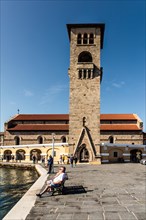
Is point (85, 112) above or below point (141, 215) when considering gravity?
above

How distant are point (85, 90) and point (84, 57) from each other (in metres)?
6.52

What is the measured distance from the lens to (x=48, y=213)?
7.25 m

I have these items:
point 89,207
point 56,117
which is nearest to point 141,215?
point 89,207

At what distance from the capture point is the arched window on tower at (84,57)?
38.5 metres

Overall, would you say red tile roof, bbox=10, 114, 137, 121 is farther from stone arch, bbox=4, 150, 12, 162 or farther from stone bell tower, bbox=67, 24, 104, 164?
stone bell tower, bbox=67, 24, 104, 164

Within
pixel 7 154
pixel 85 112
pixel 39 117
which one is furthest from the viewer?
pixel 39 117

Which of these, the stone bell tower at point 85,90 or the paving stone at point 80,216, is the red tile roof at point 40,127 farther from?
the paving stone at point 80,216

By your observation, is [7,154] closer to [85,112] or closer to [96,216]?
[85,112]

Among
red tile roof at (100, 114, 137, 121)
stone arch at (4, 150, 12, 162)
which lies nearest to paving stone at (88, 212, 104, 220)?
stone arch at (4, 150, 12, 162)

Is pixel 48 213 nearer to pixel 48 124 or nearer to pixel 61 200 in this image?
pixel 61 200

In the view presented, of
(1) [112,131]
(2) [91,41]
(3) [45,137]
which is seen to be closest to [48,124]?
(3) [45,137]

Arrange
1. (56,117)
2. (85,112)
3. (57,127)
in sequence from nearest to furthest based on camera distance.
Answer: (85,112) < (57,127) < (56,117)

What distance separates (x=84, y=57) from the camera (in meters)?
39.8

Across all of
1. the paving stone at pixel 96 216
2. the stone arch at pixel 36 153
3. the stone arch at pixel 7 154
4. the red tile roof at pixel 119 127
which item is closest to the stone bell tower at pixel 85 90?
the stone arch at pixel 36 153
